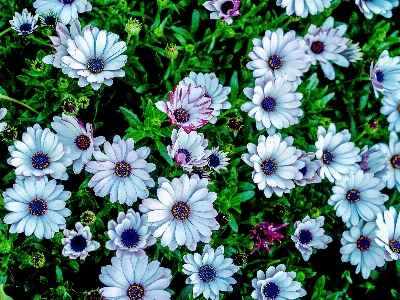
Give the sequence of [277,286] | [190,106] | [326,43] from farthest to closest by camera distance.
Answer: [326,43] < [277,286] < [190,106]

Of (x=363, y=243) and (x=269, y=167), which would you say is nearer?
(x=269, y=167)

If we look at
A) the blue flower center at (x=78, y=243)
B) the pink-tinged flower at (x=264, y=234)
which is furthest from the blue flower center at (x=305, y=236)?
the blue flower center at (x=78, y=243)

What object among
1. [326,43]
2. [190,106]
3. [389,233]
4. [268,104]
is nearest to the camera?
[190,106]

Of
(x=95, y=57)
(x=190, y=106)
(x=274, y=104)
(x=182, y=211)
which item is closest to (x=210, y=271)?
(x=182, y=211)

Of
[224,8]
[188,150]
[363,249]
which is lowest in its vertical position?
[363,249]

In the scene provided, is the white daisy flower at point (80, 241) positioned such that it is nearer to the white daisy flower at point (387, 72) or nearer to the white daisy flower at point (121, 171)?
the white daisy flower at point (121, 171)

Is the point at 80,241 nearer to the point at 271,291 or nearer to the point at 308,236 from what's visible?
the point at 271,291
